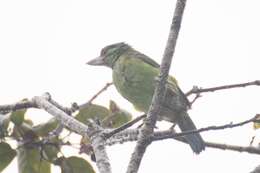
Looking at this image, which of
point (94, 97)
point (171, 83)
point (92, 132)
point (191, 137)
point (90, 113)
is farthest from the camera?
point (171, 83)

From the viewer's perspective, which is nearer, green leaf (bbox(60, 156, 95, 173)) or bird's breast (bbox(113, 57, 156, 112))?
green leaf (bbox(60, 156, 95, 173))

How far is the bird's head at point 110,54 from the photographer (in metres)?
5.58

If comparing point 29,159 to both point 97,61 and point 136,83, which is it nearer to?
point 136,83

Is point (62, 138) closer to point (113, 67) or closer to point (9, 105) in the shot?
point (9, 105)

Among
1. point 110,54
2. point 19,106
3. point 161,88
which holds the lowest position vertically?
point 110,54

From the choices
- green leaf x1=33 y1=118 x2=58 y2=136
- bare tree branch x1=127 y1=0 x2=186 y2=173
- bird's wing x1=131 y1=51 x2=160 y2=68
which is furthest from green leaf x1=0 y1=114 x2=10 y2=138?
bird's wing x1=131 y1=51 x2=160 y2=68

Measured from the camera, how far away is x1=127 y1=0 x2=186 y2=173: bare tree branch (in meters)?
2.48

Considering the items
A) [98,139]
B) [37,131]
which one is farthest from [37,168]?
[98,139]

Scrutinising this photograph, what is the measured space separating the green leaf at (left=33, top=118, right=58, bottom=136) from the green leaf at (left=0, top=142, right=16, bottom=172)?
163 millimetres

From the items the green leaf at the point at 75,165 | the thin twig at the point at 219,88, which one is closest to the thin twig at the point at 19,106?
the green leaf at the point at 75,165

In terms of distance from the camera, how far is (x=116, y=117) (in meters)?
3.71

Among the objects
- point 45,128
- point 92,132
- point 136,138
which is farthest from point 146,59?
point 92,132

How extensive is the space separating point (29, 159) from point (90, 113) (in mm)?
430

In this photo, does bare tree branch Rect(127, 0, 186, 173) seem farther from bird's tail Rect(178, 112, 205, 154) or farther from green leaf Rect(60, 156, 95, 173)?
bird's tail Rect(178, 112, 205, 154)
